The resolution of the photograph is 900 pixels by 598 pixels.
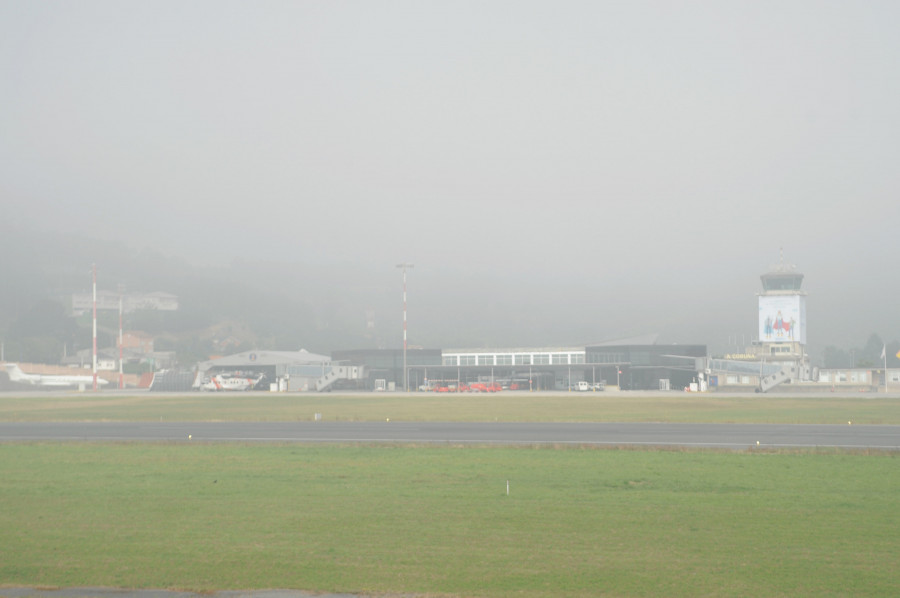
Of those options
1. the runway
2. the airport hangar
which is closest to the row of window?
the airport hangar

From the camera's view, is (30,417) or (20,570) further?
(30,417)

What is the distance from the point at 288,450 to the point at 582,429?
15866 millimetres

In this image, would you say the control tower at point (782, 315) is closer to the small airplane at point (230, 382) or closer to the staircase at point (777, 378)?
the staircase at point (777, 378)

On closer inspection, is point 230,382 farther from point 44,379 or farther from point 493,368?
point 44,379

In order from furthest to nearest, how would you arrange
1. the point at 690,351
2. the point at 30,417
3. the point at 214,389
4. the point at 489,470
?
the point at 690,351 → the point at 214,389 → the point at 30,417 → the point at 489,470

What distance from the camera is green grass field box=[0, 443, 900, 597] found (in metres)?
12.7

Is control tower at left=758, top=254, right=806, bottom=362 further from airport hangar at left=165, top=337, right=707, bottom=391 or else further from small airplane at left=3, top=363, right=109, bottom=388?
small airplane at left=3, top=363, right=109, bottom=388

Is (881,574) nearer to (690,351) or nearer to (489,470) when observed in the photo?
(489,470)

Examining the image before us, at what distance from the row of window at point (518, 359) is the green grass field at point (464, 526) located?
95.9m

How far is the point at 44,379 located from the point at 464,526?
136840 millimetres

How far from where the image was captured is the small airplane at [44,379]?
12900cm

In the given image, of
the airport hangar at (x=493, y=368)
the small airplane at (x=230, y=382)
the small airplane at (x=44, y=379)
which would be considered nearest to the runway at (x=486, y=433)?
the small airplane at (x=230, y=382)

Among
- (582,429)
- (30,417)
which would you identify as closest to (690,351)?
(582,429)

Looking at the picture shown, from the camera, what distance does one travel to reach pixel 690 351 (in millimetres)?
119750
